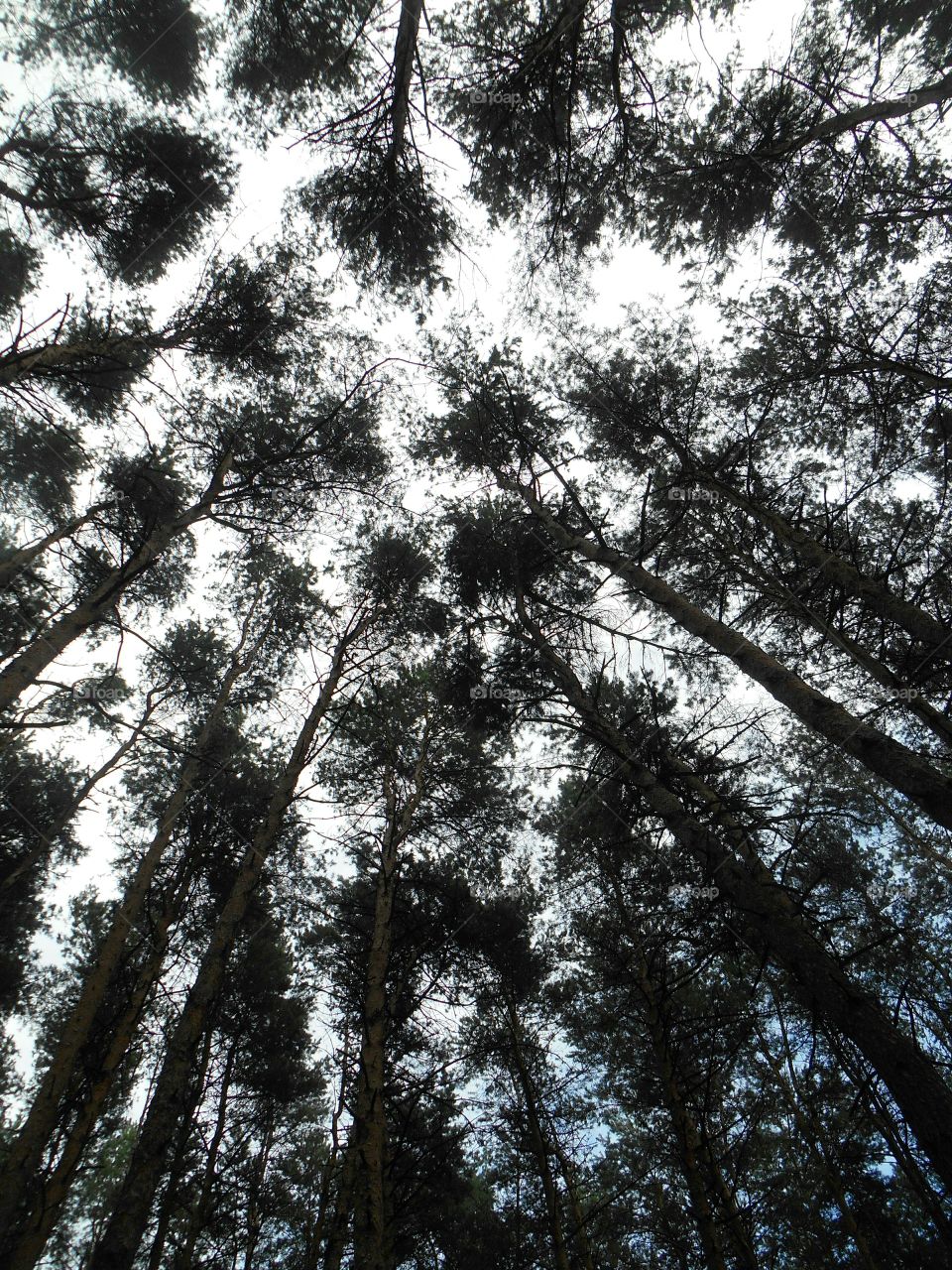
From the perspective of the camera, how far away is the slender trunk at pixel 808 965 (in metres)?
2.35

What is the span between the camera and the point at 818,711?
378 cm

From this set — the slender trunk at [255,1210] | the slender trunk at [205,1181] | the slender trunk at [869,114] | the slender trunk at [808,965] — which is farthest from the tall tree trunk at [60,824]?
the slender trunk at [869,114]

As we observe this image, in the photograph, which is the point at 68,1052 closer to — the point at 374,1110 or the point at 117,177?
the point at 374,1110

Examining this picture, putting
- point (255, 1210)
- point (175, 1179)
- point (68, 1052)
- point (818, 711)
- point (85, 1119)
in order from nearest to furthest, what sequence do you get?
point (818, 711)
point (85, 1119)
point (68, 1052)
point (175, 1179)
point (255, 1210)

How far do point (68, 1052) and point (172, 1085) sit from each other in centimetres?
317

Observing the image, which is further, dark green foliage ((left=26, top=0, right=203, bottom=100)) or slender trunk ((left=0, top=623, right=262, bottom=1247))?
dark green foliage ((left=26, top=0, right=203, bottom=100))

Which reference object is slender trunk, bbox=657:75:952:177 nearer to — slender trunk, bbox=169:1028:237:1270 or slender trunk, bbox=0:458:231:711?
slender trunk, bbox=0:458:231:711

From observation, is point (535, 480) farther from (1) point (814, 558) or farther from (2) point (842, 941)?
(2) point (842, 941)

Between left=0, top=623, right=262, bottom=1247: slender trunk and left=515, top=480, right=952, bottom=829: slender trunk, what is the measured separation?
4171 millimetres

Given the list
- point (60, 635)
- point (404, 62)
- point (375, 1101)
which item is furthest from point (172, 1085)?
point (404, 62)

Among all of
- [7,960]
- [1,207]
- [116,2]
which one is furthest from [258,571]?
[7,960]

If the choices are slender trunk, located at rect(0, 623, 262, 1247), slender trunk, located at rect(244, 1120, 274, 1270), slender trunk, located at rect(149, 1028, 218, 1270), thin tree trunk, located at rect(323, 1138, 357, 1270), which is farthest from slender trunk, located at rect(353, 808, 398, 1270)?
slender trunk, located at rect(244, 1120, 274, 1270)

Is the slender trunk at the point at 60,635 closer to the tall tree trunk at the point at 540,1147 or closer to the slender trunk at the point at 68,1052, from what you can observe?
the slender trunk at the point at 68,1052

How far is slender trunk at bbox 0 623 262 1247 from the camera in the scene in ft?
18.8
